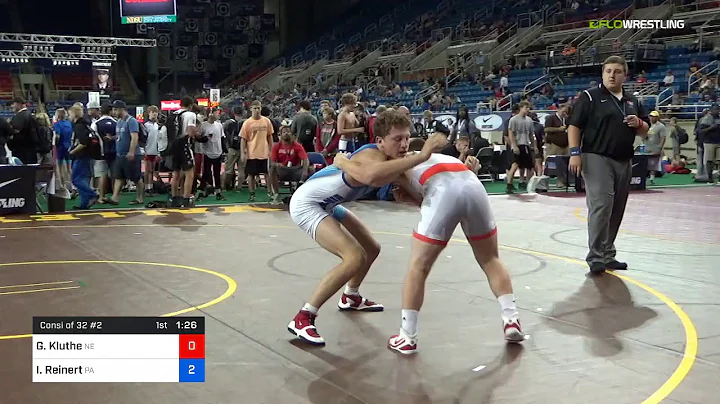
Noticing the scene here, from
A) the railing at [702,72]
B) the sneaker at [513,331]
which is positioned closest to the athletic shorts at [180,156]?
the sneaker at [513,331]

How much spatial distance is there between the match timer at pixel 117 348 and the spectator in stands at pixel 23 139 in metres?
10.3

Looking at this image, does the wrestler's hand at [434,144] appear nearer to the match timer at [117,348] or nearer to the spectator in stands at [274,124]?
the match timer at [117,348]

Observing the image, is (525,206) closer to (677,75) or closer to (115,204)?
(115,204)

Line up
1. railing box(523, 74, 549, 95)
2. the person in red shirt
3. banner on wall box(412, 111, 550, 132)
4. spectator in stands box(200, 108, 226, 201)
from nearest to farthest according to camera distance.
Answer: the person in red shirt < spectator in stands box(200, 108, 226, 201) < banner on wall box(412, 111, 550, 132) < railing box(523, 74, 549, 95)

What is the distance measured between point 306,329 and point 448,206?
1194mm

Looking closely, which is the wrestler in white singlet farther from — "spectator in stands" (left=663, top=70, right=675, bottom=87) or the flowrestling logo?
the flowrestling logo

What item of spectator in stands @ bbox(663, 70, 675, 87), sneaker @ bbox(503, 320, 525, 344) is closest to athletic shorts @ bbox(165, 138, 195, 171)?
sneaker @ bbox(503, 320, 525, 344)

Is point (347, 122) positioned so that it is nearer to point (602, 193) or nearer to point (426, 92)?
point (602, 193)

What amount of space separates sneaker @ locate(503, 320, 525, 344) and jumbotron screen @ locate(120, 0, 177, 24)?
90.8 ft

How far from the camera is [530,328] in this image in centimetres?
543

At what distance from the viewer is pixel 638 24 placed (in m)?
29.4

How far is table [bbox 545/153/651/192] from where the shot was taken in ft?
51.7

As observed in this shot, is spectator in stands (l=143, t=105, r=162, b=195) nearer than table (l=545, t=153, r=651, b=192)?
Yes

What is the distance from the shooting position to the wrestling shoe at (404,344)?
4.81m
